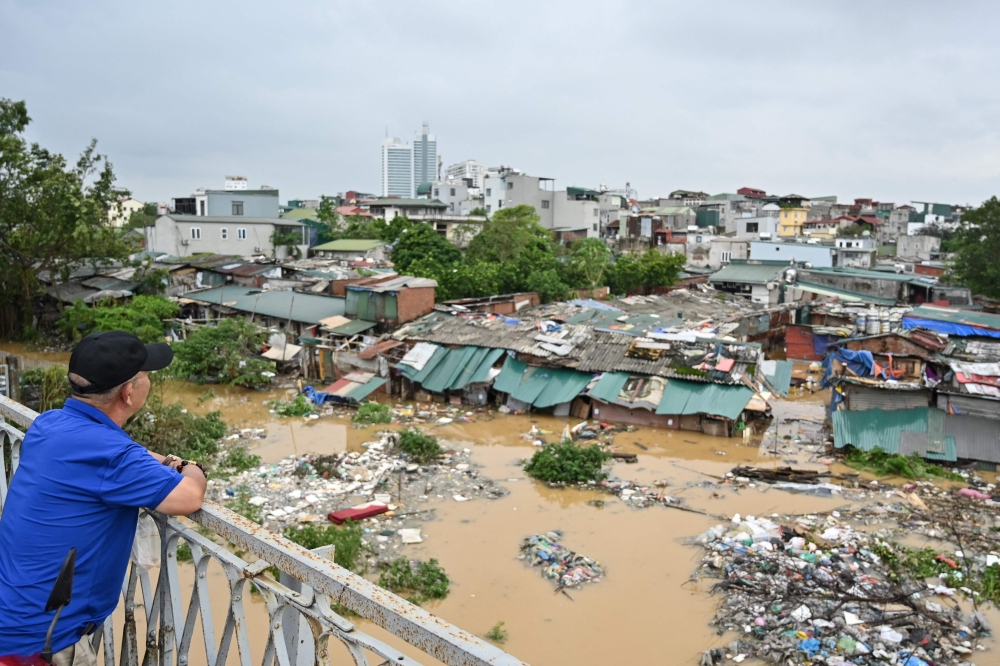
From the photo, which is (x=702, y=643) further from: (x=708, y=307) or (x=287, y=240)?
(x=287, y=240)

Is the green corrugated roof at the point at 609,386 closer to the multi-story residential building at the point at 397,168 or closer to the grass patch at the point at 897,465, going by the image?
the grass patch at the point at 897,465

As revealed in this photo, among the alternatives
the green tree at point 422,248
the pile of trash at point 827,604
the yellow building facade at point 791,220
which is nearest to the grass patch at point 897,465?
the pile of trash at point 827,604

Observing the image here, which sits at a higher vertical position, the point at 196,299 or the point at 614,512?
the point at 196,299

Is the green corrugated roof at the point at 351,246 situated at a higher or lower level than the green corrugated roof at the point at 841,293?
higher

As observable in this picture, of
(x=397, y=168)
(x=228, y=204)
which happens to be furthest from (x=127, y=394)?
(x=397, y=168)

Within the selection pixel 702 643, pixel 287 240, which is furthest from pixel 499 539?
pixel 287 240

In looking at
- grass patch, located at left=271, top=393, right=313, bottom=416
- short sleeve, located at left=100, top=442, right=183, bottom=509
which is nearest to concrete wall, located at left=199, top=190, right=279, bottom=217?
grass patch, located at left=271, top=393, right=313, bottom=416

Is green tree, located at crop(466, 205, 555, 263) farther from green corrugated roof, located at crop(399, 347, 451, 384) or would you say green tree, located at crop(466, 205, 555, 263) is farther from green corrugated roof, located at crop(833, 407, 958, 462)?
green corrugated roof, located at crop(833, 407, 958, 462)
